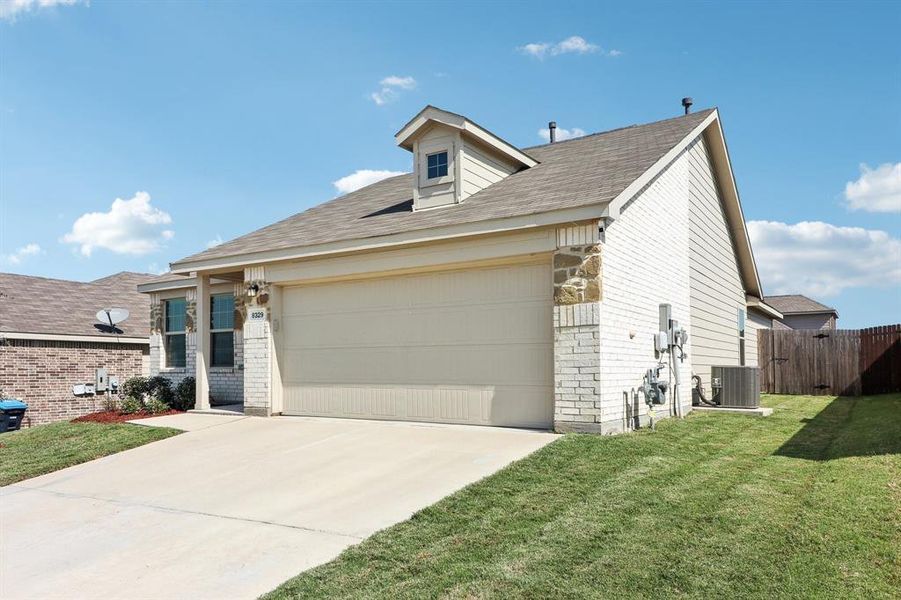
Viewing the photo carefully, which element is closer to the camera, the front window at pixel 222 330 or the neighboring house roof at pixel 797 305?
the front window at pixel 222 330

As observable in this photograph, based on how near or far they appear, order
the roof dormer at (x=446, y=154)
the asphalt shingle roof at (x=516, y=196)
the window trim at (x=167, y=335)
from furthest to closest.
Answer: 1. the window trim at (x=167, y=335)
2. the roof dormer at (x=446, y=154)
3. the asphalt shingle roof at (x=516, y=196)

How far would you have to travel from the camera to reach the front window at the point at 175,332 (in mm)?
17234

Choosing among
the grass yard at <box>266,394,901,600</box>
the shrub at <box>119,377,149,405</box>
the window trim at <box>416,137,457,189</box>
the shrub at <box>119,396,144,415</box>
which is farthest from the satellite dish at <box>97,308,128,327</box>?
the grass yard at <box>266,394,901,600</box>

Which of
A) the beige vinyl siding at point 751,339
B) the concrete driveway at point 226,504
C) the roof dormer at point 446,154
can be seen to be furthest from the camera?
the beige vinyl siding at point 751,339

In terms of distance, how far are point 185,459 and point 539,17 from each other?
9776 millimetres

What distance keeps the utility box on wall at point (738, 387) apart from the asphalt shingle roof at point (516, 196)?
16.2 ft

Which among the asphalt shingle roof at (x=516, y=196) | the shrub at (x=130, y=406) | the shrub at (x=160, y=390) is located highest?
the asphalt shingle roof at (x=516, y=196)

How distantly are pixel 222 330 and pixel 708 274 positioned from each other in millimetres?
11776

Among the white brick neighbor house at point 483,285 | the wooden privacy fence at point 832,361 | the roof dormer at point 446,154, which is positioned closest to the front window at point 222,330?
the white brick neighbor house at point 483,285

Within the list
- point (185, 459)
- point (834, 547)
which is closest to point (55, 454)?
point (185, 459)

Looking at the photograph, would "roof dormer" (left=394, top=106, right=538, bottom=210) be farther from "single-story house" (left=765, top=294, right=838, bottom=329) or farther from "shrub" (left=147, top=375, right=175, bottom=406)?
"single-story house" (left=765, top=294, right=838, bottom=329)

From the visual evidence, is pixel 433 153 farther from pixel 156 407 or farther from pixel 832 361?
pixel 832 361

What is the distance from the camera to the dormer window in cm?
1204

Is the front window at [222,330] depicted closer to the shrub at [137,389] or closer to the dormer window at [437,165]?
the shrub at [137,389]
